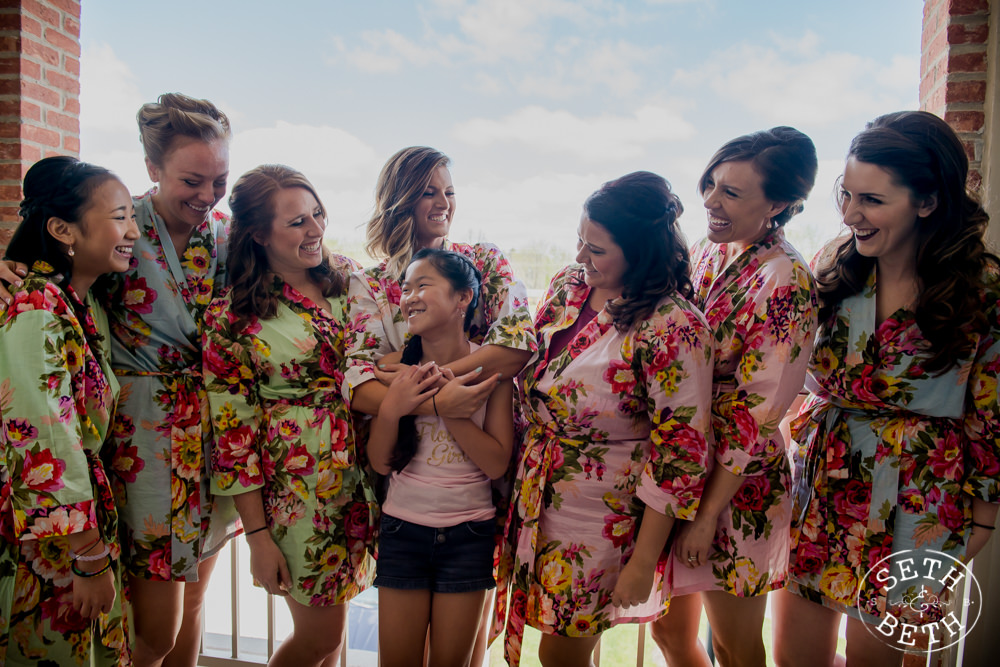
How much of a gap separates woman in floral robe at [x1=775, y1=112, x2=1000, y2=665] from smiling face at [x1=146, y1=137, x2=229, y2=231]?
1.59 metres

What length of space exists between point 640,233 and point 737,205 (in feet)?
0.87

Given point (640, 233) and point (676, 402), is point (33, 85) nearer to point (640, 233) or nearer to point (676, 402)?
point (640, 233)

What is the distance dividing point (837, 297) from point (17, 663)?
213cm

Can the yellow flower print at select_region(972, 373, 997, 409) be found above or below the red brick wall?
below

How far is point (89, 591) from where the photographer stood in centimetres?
135

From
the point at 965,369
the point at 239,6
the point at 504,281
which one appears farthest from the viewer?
the point at 239,6

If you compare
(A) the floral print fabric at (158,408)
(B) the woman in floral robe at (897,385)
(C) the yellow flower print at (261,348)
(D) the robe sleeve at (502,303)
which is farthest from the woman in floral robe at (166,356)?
(B) the woman in floral robe at (897,385)

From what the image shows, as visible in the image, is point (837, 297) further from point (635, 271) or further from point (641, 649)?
point (641, 649)

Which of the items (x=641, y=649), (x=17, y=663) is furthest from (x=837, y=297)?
(x=17, y=663)

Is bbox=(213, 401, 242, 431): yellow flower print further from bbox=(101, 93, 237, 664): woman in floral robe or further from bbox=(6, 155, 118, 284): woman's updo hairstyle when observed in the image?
bbox=(6, 155, 118, 284): woman's updo hairstyle

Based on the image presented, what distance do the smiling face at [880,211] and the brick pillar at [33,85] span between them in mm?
2818

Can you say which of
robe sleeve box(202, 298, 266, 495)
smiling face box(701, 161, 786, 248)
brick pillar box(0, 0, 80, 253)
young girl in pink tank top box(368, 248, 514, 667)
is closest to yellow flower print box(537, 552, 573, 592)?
young girl in pink tank top box(368, 248, 514, 667)

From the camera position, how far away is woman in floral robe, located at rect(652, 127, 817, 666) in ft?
4.21

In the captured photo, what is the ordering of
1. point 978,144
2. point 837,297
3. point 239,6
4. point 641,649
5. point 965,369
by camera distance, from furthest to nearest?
point 239,6
point 641,649
point 978,144
point 837,297
point 965,369
